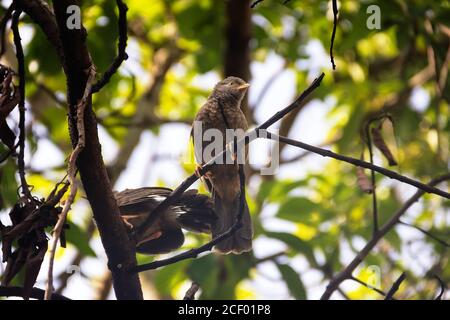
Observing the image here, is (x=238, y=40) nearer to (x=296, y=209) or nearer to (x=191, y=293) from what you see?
(x=296, y=209)

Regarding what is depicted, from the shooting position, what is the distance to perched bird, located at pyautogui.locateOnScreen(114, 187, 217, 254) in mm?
3486

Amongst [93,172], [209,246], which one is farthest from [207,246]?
[93,172]

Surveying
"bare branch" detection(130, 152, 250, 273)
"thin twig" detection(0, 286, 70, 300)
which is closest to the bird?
"bare branch" detection(130, 152, 250, 273)

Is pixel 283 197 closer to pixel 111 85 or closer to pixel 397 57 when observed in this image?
pixel 111 85

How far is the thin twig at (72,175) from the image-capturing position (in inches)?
64.2

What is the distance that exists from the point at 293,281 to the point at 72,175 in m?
2.42

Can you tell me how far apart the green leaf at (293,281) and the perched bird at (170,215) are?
712mm

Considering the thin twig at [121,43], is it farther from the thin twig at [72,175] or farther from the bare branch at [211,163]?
the bare branch at [211,163]

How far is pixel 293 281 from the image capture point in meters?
4.05

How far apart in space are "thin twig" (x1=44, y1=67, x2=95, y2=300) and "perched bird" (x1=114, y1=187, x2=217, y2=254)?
1.48 m

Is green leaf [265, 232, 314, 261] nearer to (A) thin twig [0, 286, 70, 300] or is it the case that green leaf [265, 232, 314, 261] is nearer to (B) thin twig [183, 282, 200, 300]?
(B) thin twig [183, 282, 200, 300]

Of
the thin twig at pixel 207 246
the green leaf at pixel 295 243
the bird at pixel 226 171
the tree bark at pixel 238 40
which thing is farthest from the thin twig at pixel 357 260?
the tree bark at pixel 238 40

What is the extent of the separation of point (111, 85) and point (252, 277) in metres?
1.67

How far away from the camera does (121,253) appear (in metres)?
2.38
